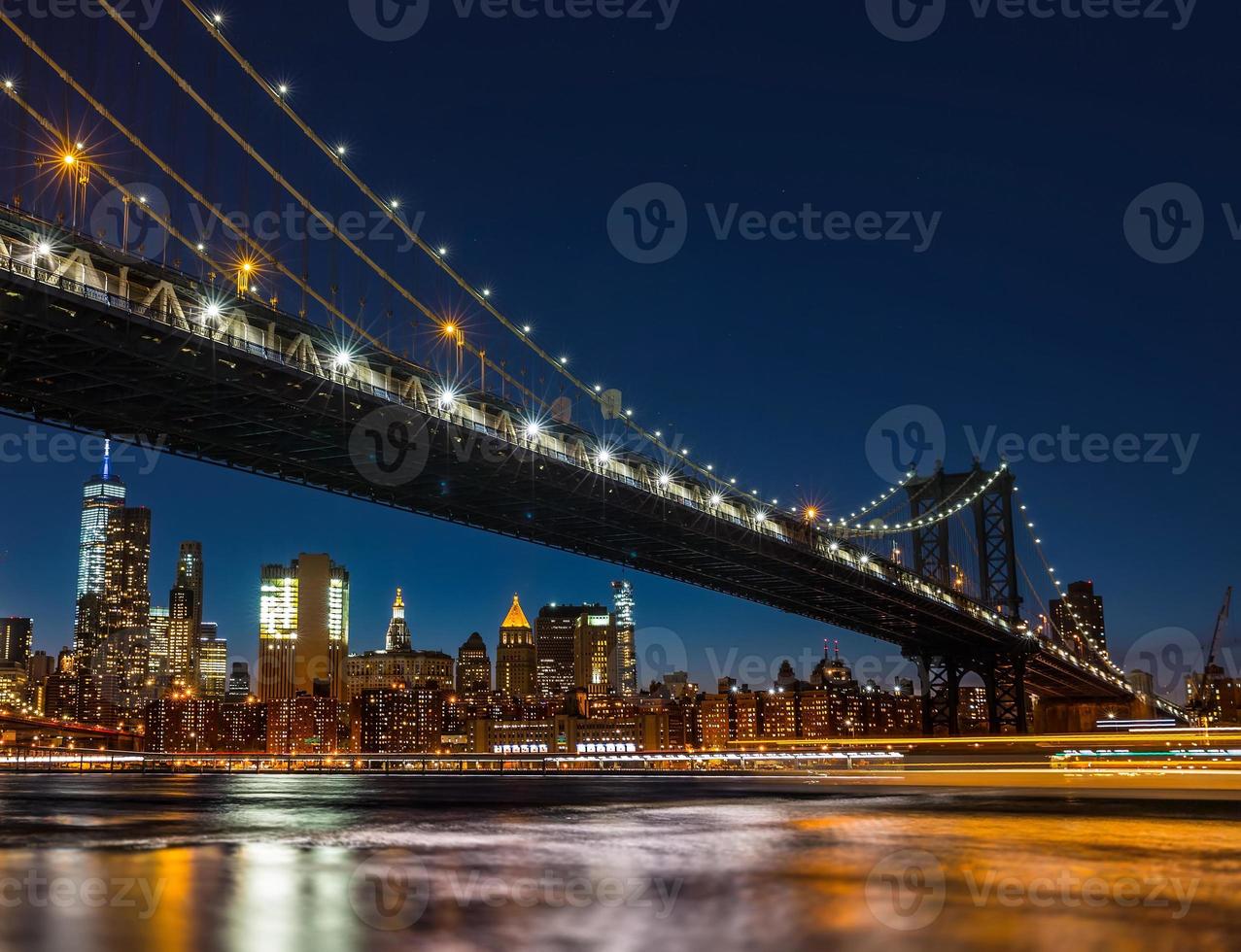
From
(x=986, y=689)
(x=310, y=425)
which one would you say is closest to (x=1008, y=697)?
(x=986, y=689)

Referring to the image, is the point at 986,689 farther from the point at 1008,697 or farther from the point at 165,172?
the point at 165,172

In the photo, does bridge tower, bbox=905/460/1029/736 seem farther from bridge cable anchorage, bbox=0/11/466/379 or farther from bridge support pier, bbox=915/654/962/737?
bridge cable anchorage, bbox=0/11/466/379

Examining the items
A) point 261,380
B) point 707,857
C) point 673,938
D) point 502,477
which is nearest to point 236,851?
point 707,857

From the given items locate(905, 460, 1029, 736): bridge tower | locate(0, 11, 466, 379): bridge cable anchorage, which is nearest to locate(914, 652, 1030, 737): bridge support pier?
locate(905, 460, 1029, 736): bridge tower

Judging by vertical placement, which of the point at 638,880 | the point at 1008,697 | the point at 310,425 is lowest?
the point at 1008,697

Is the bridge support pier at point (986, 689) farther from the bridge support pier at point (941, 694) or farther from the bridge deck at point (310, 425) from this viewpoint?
the bridge deck at point (310, 425)

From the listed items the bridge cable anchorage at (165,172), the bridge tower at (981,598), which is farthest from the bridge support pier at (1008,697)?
the bridge cable anchorage at (165,172)
